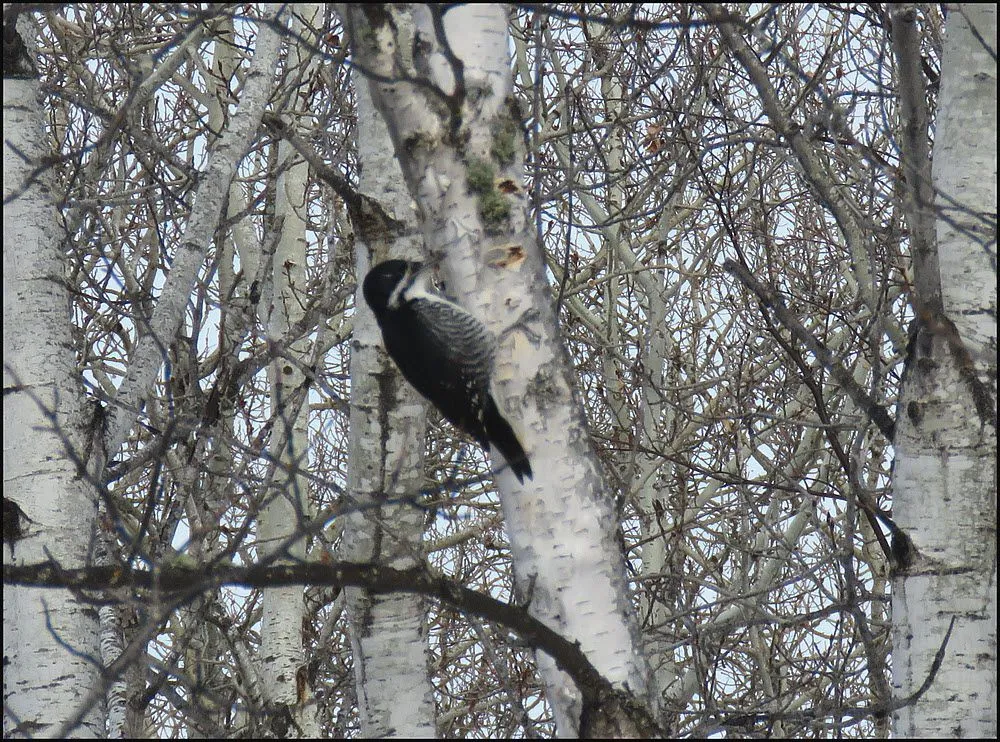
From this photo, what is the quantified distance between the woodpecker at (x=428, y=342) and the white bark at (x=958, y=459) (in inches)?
47.5

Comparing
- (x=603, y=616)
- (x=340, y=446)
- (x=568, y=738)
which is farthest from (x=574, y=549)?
(x=340, y=446)

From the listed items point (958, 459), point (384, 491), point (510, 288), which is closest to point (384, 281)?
point (384, 491)

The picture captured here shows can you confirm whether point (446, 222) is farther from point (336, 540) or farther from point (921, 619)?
point (336, 540)

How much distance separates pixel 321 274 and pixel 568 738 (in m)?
5.73

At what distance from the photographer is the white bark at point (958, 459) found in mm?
2773

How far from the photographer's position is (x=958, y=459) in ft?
9.48

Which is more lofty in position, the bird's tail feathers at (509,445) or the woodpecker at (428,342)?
the woodpecker at (428,342)

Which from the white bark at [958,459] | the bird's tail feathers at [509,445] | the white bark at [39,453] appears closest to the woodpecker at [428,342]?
the bird's tail feathers at [509,445]

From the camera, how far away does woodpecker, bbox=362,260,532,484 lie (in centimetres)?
364

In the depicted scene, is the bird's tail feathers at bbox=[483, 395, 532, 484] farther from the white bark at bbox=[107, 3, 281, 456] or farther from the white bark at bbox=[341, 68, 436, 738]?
the white bark at bbox=[107, 3, 281, 456]

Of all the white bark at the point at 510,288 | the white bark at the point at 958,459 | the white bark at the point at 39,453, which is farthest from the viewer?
the white bark at the point at 39,453

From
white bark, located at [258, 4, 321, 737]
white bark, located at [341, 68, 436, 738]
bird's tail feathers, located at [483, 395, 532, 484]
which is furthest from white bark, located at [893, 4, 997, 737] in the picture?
white bark, located at [258, 4, 321, 737]

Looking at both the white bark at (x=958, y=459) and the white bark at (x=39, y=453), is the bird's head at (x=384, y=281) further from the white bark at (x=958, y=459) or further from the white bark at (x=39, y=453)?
the white bark at (x=958, y=459)

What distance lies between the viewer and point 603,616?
241cm
